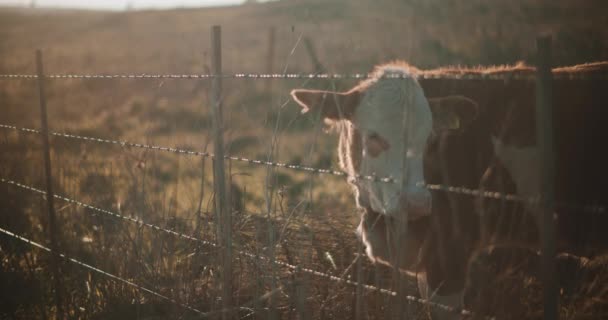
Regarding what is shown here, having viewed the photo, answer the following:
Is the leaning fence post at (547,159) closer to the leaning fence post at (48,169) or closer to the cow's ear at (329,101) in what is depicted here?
the cow's ear at (329,101)

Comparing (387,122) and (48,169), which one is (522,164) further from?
(48,169)

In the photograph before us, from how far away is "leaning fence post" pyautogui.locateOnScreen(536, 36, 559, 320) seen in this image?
1.89 meters

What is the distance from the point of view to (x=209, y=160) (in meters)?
9.16

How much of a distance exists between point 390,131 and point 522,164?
0.77 metres

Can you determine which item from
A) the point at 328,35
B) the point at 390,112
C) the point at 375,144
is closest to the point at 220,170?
the point at 375,144

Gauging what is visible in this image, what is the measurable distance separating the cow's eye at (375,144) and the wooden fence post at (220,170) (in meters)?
0.91

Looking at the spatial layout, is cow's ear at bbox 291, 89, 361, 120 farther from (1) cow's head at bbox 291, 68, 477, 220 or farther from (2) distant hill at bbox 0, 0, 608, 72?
(2) distant hill at bbox 0, 0, 608, 72

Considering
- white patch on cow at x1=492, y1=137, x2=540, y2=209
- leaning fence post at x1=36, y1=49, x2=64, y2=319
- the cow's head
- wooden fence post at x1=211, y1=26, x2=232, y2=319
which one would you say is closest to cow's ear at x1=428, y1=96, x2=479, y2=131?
the cow's head

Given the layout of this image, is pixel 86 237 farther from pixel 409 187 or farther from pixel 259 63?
pixel 259 63

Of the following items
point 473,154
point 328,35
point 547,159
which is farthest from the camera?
point 328,35

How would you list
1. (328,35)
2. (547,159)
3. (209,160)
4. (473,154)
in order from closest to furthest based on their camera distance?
(547,159) → (473,154) → (328,35) → (209,160)

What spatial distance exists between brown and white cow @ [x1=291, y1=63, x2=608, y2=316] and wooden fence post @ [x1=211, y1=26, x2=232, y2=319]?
694mm

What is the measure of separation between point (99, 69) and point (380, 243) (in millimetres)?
20430

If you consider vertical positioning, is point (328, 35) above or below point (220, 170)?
above
